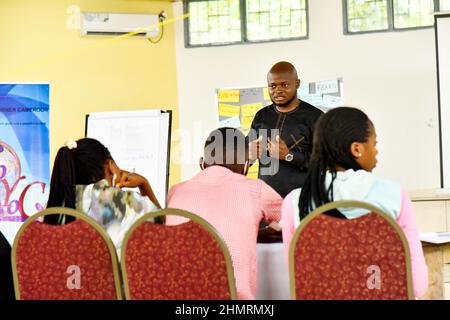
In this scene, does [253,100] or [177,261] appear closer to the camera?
[177,261]

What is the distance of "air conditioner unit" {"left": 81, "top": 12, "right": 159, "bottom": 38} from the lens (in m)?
6.98

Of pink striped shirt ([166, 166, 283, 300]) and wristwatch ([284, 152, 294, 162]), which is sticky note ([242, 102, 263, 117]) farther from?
pink striped shirt ([166, 166, 283, 300])

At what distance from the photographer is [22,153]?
6477 millimetres

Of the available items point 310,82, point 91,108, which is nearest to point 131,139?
point 91,108

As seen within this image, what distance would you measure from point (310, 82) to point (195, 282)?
463 centimetres

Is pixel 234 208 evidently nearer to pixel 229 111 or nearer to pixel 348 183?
pixel 348 183

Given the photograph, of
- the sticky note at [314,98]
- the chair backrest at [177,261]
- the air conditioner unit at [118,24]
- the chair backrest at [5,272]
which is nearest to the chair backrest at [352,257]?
the chair backrest at [177,261]

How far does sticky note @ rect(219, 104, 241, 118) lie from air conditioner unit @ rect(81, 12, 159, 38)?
975 mm

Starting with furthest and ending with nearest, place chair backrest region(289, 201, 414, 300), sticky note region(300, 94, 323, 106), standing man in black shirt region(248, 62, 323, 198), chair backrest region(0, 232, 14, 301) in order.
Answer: sticky note region(300, 94, 323, 106)
standing man in black shirt region(248, 62, 323, 198)
chair backrest region(0, 232, 14, 301)
chair backrest region(289, 201, 414, 300)

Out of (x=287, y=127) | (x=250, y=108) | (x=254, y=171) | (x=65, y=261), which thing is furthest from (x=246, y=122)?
(x=65, y=261)

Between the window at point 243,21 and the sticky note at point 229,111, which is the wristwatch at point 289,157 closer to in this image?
the sticky note at point 229,111

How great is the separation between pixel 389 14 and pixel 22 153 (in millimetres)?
3648

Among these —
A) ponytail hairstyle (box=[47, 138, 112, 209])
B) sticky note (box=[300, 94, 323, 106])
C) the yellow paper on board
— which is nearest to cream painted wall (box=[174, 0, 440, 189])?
sticky note (box=[300, 94, 323, 106])
